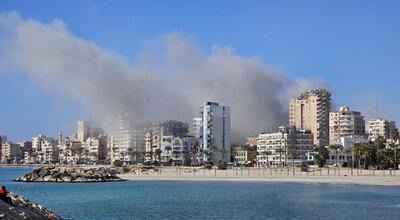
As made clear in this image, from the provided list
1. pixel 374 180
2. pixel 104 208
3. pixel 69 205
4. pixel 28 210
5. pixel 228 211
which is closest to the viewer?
pixel 28 210

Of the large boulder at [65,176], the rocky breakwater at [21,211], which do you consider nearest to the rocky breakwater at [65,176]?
the large boulder at [65,176]

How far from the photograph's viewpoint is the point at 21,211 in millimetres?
31875

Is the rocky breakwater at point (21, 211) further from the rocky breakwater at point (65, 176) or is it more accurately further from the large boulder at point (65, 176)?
the large boulder at point (65, 176)

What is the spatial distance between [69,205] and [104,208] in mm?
6655

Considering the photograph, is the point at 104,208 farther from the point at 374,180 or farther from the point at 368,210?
the point at 374,180

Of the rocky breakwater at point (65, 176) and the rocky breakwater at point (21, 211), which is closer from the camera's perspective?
the rocky breakwater at point (21, 211)

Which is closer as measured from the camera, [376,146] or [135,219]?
[135,219]

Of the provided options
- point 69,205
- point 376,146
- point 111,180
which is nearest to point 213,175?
point 111,180

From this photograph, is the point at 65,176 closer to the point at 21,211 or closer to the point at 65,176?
the point at 65,176

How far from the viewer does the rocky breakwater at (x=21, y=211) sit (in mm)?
29516

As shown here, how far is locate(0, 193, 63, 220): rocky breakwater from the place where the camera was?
29.5 metres

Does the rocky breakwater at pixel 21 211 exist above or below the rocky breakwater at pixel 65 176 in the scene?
Answer: above

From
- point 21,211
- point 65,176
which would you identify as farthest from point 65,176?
point 21,211

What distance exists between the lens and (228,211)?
63594mm
